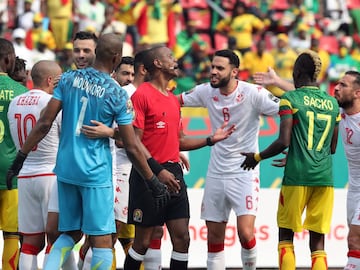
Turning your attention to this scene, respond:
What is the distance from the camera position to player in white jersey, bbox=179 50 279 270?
400 inches

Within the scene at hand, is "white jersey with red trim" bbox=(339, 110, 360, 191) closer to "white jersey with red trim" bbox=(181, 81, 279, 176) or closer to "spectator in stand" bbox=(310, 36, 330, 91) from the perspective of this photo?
"white jersey with red trim" bbox=(181, 81, 279, 176)

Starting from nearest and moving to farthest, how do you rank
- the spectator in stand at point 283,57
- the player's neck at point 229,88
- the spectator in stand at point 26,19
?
1. the player's neck at point 229,88
2. the spectator in stand at point 26,19
3. the spectator in stand at point 283,57

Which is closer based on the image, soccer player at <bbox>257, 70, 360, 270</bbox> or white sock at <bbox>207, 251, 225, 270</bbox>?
soccer player at <bbox>257, 70, 360, 270</bbox>

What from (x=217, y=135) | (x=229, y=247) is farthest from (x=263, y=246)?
(x=217, y=135)

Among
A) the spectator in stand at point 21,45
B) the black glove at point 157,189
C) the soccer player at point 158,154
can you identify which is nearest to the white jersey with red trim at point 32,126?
the soccer player at point 158,154

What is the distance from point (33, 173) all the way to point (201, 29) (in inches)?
532

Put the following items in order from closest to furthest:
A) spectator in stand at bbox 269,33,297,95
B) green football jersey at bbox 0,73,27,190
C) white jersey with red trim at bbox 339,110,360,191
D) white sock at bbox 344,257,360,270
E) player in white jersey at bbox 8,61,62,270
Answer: player in white jersey at bbox 8,61,62,270
white sock at bbox 344,257,360,270
green football jersey at bbox 0,73,27,190
white jersey with red trim at bbox 339,110,360,191
spectator in stand at bbox 269,33,297,95

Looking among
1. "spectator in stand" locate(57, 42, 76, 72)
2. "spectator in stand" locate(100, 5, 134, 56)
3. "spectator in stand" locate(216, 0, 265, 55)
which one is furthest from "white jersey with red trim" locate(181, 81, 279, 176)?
"spectator in stand" locate(216, 0, 265, 55)

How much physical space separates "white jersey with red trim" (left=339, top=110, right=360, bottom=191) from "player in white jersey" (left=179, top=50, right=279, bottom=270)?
759 mm

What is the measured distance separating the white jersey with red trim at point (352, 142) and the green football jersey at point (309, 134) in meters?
0.35

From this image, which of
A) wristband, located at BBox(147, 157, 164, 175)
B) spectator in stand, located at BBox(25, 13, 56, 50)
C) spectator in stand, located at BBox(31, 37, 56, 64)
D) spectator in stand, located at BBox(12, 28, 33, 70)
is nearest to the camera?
wristband, located at BBox(147, 157, 164, 175)

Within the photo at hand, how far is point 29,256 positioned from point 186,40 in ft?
42.9

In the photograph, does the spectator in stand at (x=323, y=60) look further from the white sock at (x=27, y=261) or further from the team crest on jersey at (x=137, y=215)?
the white sock at (x=27, y=261)

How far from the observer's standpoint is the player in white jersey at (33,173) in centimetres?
899
